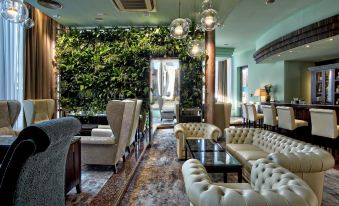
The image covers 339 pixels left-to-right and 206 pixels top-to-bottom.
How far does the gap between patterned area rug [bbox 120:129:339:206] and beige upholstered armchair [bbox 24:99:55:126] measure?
237cm

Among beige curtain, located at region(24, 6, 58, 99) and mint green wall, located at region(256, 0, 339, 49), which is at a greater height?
mint green wall, located at region(256, 0, 339, 49)

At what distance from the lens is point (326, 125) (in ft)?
15.0

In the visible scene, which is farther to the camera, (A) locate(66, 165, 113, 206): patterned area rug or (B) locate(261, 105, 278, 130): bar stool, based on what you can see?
(B) locate(261, 105, 278, 130): bar stool

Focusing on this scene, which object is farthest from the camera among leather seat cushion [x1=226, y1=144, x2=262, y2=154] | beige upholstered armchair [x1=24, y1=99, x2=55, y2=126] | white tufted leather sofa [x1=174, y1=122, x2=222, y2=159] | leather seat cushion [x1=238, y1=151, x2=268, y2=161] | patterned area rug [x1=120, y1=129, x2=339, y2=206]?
beige upholstered armchair [x1=24, y1=99, x2=55, y2=126]

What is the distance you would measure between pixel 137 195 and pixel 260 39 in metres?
8.66

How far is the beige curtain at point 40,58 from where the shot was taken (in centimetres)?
576

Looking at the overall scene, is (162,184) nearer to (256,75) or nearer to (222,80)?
(256,75)

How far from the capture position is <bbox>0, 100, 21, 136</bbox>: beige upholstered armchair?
12.5 feet

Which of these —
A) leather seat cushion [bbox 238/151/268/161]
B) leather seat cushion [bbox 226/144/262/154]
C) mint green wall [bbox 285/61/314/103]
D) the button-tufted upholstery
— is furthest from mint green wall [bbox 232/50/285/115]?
the button-tufted upholstery

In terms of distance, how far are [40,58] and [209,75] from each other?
4366 millimetres

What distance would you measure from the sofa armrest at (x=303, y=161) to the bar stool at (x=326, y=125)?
2.38 meters

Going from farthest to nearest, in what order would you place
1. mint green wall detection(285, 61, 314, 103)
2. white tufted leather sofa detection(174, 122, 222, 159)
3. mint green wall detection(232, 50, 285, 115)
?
mint green wall detection(232, 50, 285, 115)
mint green wall detection(285, 61, 314, 103)
white tufted leather sofa detection(174, 122, 222, 159)

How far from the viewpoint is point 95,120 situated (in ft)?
19.7

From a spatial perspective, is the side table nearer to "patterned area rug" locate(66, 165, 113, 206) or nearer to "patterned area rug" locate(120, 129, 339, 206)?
"patterned area rug" locate(66, 165, 113, 206)
